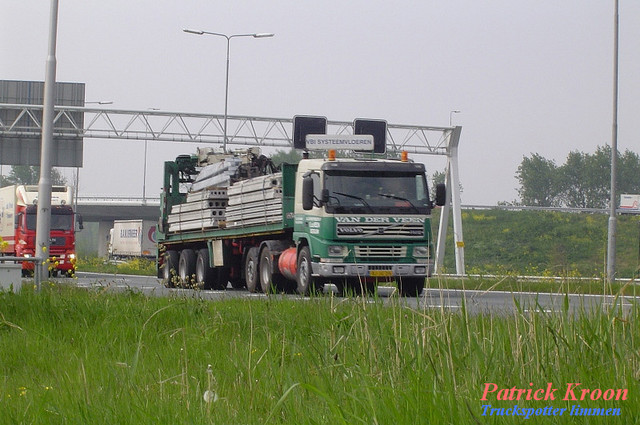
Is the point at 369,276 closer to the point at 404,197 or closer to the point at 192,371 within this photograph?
the point at 404,197

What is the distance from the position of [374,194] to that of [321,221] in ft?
3.68

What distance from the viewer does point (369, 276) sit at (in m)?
19.5

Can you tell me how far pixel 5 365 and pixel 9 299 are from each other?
3.44 m

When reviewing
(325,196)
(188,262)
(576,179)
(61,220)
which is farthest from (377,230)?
(576,179)

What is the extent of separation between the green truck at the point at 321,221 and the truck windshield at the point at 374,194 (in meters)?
0.02

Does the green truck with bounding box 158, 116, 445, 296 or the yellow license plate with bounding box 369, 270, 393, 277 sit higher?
the green truck with bounding box 158, 116, 445, 296

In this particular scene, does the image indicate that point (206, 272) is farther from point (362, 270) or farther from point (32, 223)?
point (32, 223)

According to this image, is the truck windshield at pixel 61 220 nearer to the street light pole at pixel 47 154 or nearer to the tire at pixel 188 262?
the tire at pixel 188 262

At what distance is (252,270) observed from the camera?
901 inches

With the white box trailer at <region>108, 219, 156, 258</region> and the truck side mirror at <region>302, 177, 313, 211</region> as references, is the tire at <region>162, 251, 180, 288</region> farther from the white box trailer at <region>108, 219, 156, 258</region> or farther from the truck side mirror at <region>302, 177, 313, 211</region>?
the white box trailer at <region>108, 219, 156, 258</region>

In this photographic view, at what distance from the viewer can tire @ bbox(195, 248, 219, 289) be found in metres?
25.4

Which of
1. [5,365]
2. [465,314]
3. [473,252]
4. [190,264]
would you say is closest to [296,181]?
[190,264]

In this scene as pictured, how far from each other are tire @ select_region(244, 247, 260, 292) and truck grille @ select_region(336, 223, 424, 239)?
3.56 metres

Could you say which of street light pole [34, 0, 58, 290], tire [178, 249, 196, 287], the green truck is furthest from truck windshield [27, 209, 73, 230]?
street light pole [34, 0, 58, 290]
